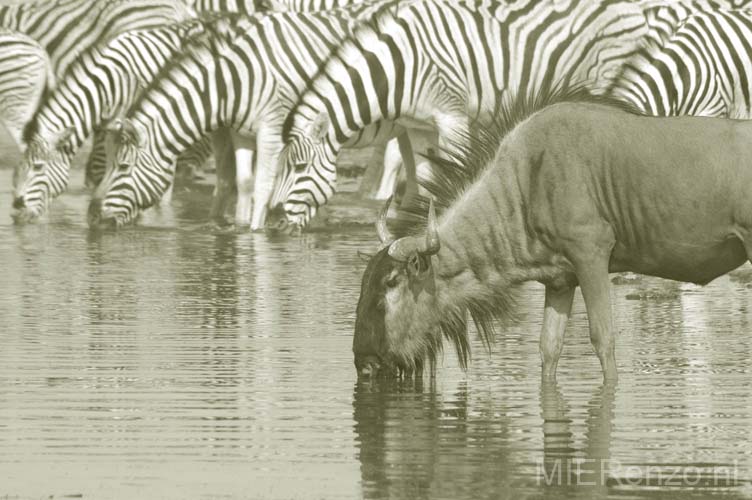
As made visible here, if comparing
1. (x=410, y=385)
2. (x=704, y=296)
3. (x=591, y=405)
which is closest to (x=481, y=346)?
(x=410, y=385)

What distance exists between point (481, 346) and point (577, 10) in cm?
902

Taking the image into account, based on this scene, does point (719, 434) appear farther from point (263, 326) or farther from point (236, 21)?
point (236, 21)

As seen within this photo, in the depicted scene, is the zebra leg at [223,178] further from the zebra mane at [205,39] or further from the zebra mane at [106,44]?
the zebra mane at [106,44]

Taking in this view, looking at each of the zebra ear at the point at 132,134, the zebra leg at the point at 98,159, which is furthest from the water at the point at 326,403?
the zebra leg at the point at 98,159

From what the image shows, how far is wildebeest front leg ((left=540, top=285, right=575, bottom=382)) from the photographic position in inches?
366

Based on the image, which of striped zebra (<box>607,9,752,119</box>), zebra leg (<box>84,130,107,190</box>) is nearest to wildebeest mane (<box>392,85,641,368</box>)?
striped zebra (<box>607,9,752,119</box>)

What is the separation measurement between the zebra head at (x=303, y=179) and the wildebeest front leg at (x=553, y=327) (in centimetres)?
764

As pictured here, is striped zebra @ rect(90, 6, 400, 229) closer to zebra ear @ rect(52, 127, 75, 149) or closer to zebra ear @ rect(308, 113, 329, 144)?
zebra ear @ rect(308, 113, 329, 144)

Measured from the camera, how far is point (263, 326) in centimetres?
1122

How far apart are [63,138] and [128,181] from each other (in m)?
1.28

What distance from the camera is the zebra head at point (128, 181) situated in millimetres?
17562

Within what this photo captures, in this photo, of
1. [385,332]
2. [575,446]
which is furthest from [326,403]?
[575,446]

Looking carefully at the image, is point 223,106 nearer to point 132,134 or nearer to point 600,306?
point 132,134

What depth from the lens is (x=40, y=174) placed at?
59.7 ft
